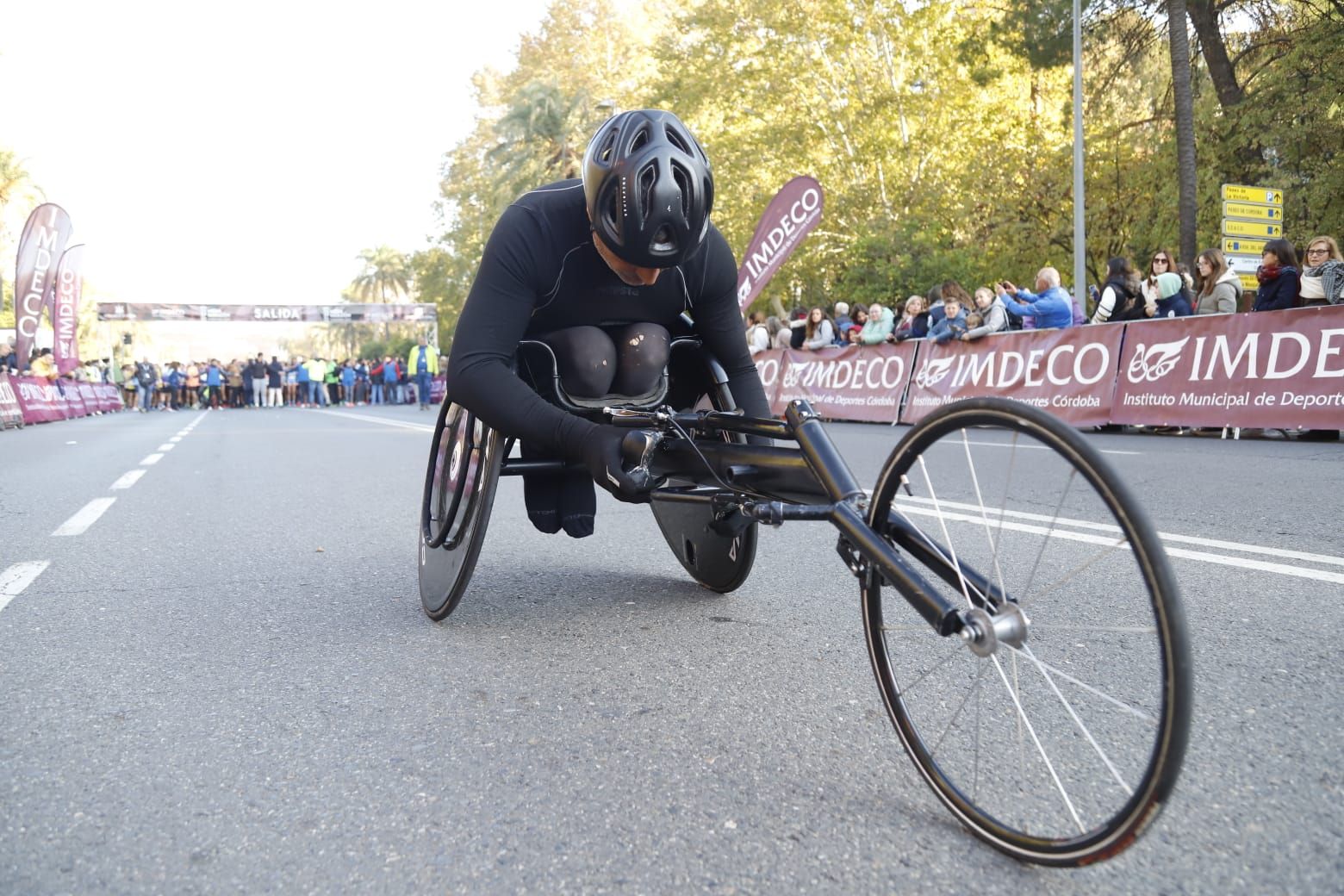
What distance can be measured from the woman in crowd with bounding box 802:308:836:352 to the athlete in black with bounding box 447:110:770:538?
1307 centimetres

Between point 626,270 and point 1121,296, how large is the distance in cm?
1020

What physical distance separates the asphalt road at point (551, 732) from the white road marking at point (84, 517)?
783mm

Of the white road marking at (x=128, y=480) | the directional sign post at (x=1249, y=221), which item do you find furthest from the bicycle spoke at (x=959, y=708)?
the directional sign post at (x=1249, y=221)

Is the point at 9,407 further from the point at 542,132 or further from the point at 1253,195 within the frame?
the point at 542,132

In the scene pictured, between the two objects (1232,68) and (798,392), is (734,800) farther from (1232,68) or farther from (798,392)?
(1232,68)

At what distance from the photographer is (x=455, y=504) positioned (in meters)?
3.62

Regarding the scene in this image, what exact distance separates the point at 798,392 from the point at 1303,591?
43.5 ft

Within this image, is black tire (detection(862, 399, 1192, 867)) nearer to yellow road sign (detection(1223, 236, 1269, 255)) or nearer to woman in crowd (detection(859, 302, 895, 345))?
woman in crowd (detection(859, 302, 895, 345))

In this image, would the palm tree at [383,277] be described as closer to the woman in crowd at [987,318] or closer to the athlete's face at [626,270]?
the woman in crowd at [987,318]

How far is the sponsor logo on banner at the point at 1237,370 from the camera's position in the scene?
9.30m

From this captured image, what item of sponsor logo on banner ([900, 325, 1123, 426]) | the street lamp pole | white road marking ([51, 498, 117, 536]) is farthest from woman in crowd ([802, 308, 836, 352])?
white road marking ([51, 498, 117, 536])

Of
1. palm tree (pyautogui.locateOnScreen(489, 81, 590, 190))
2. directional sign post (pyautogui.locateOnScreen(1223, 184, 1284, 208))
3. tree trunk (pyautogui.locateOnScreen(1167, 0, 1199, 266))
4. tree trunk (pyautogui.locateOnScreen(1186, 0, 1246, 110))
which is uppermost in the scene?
palm tree (pyautogui.locateOnScreen(489, 81, 590, 190))

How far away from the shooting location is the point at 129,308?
2717 inches

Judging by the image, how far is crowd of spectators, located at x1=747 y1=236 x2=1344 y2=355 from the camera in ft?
33.1
